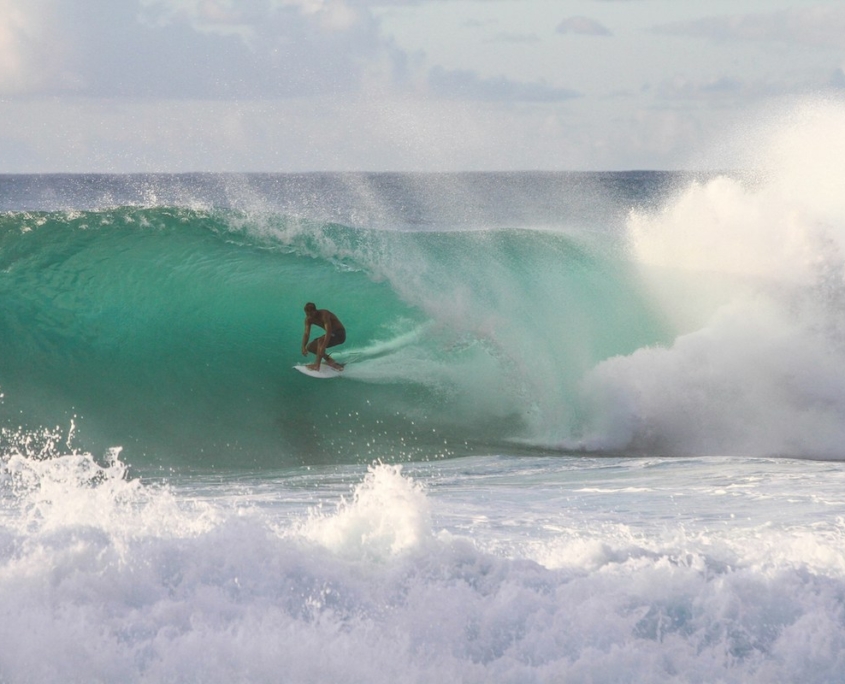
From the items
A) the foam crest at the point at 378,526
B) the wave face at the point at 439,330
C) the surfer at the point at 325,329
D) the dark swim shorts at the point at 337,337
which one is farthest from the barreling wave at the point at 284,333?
the foam crest at the point at 378,526

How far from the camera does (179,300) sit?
1302 cm

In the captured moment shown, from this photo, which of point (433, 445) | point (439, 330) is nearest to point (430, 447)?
point (433, 445)

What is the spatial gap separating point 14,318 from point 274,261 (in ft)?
10.8

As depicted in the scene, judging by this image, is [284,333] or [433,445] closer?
[433,445]

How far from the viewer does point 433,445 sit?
10805mm

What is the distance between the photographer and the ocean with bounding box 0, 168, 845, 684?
199 inches

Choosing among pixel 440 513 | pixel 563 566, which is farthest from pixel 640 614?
pixel 440 513

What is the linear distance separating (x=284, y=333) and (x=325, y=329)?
1826mm

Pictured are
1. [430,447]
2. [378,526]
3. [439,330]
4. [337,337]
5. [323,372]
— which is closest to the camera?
[378,526]

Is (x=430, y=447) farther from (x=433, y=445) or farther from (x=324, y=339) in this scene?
Answer: (x=324, y=339)

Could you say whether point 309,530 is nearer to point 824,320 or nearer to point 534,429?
point 534,429

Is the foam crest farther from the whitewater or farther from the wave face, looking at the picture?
the wave face

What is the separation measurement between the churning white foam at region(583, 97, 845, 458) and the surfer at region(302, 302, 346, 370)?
9.56 ft

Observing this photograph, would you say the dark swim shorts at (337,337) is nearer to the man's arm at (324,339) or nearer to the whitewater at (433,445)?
the man's arm at (324,339)
